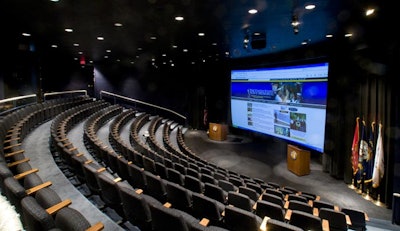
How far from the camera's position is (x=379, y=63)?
20.4 ft

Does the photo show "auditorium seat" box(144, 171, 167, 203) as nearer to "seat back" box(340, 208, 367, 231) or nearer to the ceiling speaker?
"seat back" box(340, 208, 367, 231)

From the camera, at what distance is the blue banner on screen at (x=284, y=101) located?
27.5ft

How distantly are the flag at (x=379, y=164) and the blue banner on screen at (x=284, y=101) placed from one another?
87.0 inches

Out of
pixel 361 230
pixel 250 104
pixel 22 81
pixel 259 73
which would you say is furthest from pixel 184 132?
pixel 361 230

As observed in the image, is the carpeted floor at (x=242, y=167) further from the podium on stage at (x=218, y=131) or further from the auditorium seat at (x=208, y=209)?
the auditorium seat at (x=208, y=209)

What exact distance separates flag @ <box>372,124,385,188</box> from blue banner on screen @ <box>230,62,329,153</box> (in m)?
2.21

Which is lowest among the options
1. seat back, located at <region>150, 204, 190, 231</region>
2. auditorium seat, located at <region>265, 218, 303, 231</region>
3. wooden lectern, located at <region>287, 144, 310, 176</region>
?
wooden lectern, located at <region>287, 144, 310, 176</region>

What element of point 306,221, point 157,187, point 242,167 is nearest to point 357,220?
point 306,221

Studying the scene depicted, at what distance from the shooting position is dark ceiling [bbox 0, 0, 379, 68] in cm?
388

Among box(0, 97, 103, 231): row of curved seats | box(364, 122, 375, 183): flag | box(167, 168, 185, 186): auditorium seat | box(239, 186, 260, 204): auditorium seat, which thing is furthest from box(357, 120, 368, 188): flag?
box(0, 97, 103, 231): row of curved seats

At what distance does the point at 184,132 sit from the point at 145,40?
810 cm

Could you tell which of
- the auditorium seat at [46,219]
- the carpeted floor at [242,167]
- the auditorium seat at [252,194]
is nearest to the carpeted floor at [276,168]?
the carpeted floor at [242,167]

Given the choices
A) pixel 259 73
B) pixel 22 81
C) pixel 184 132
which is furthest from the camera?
pixel 184 132

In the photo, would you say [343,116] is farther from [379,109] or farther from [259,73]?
[259,73]
